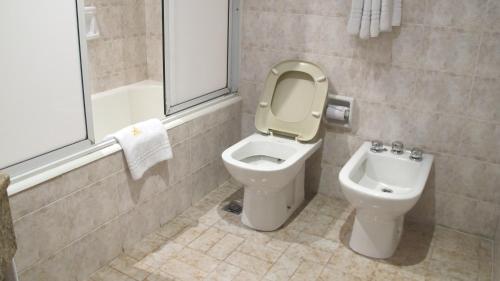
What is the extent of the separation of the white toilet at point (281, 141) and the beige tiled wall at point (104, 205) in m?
0.30

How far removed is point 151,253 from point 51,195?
2.30ft

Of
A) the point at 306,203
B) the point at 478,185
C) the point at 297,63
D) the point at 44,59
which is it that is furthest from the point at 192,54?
the point at 478,185

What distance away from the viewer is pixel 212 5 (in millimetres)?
2723

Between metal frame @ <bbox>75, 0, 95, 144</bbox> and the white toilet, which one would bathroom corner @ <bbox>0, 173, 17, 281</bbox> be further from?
the white toilet

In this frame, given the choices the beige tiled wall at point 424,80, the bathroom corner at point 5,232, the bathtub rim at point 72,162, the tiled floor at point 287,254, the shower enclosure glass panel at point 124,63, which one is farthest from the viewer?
the shower enclosure glass panel at point 124,63

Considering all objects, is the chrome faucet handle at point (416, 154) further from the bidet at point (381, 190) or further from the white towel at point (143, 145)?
the white towel at point (143, 145)

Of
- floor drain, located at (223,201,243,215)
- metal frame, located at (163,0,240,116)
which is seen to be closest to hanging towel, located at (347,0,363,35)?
metal frame, located at (163,0,240,116)

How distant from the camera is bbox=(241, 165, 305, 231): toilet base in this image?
101 inches

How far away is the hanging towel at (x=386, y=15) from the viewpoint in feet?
7.91

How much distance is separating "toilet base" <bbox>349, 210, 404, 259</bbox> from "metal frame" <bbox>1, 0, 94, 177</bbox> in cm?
142

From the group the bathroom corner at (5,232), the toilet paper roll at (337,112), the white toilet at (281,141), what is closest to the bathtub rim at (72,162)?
the white toilet at (281,141)

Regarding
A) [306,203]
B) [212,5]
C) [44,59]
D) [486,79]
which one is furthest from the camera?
[306,203]

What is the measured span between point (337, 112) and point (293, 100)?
0.28m

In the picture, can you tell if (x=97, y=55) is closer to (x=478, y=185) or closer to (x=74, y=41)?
(x=74, y=41)
